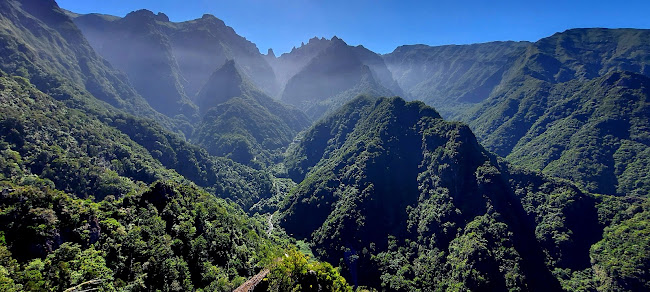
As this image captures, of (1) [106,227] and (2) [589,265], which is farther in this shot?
(2) [589,265]

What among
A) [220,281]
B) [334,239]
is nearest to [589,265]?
[334,239]

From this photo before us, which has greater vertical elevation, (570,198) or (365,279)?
(570,198)

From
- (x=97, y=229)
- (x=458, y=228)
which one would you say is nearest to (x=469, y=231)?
(x=458, y=228)

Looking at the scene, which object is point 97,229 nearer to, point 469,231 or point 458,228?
point 469,231

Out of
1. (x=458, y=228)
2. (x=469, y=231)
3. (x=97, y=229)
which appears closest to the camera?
(x=97, y=229)

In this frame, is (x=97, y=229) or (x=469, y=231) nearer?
(x=97, y=229)

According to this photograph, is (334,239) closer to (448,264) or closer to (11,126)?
(448,264)

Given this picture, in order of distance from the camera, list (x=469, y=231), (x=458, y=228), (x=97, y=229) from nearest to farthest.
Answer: (x=97, y=229)
(x=469, y=231)
(x=458, y=228)

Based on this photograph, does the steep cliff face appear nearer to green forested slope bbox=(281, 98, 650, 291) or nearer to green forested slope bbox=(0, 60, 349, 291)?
green forested slope bbox=(281, 98, 650, 291)

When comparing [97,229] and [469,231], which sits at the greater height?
[469,231]
